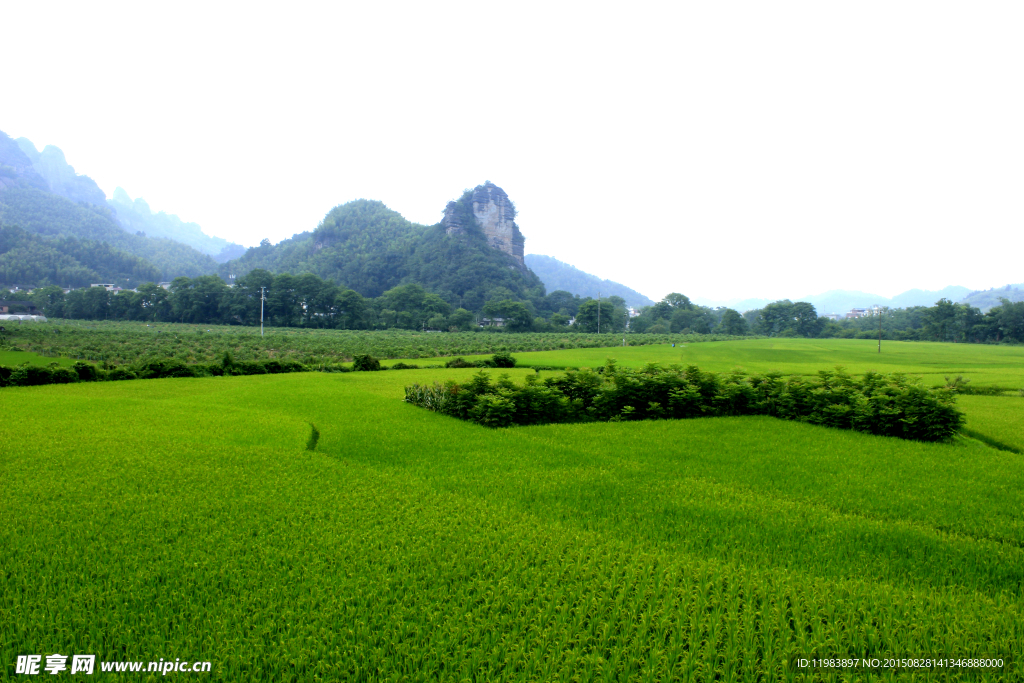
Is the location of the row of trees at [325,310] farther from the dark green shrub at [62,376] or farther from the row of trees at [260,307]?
the dark green shrub at [62,376]

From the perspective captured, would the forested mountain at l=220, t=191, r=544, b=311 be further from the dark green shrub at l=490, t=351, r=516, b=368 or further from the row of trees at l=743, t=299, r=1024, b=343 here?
the dark green shrub at l=490, t=351, r=516, b=368

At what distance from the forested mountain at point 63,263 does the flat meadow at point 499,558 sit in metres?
149

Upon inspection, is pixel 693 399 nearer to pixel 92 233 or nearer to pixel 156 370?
pixel 156 370

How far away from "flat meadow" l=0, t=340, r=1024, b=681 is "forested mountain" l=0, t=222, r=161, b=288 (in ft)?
490

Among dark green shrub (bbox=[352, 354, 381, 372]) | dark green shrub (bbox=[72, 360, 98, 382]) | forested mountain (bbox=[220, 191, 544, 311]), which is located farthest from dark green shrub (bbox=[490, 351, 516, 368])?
forested mountain (bbox=[220, 191, 544, 311])

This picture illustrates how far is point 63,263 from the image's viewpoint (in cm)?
12100

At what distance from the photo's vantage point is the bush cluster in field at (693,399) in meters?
11.6

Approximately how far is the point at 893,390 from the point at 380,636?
13.9 m

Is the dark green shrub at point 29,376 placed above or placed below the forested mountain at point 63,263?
below

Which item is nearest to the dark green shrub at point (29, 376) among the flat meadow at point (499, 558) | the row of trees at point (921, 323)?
the flat meadow at point (499, 558)

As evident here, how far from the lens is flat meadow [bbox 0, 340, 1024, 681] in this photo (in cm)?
349

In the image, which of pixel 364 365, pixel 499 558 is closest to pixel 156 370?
pixel 364 365

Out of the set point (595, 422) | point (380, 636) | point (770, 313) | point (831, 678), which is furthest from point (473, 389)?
point (770, 313)

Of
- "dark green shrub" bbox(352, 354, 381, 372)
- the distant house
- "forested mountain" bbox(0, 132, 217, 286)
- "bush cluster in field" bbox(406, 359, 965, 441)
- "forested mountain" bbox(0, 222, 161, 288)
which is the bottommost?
"dark green shrub" bbox(352, 354, 381, 372)
